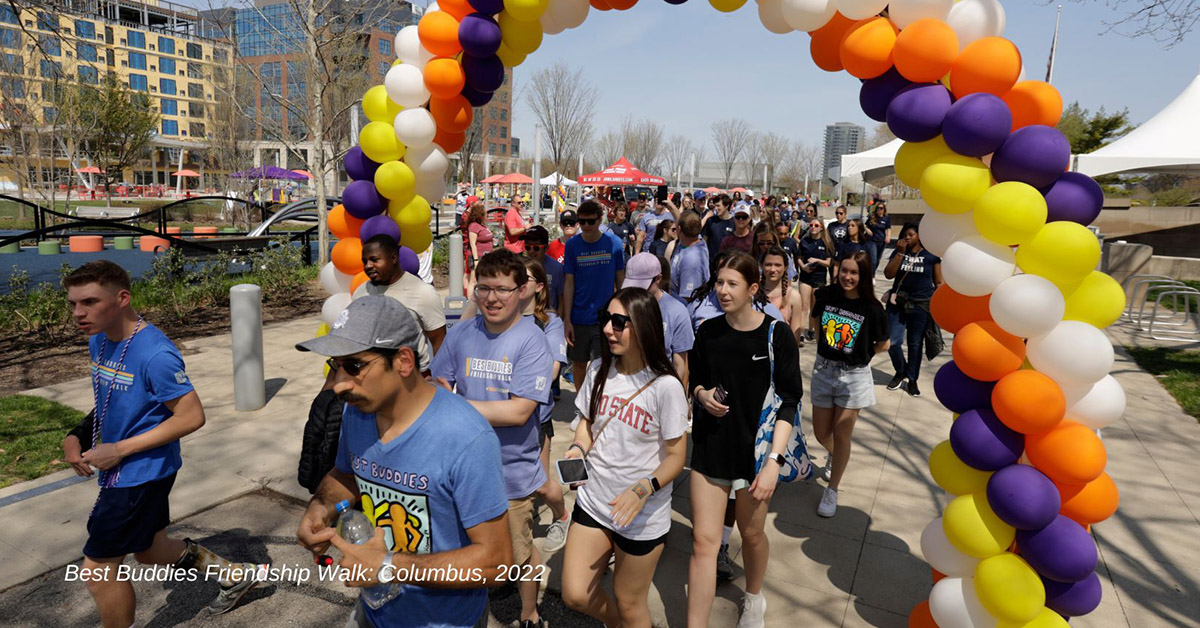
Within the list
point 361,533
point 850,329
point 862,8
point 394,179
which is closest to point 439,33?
point 394,179

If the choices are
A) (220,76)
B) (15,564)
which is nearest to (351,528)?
(15,564)

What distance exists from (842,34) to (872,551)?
3.16 metres

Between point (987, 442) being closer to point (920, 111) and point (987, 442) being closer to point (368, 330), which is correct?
point (920, 111)

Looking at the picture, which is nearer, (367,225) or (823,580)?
(823,580)

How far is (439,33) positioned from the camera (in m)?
5.01

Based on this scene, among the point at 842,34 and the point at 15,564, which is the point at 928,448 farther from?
the point at 15,564

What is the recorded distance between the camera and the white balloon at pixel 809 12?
11.7 feet

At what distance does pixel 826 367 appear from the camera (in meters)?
4.80

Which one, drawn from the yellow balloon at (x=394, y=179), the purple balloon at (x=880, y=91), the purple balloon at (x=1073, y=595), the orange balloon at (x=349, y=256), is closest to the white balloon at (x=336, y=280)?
the orange balloon at (x=349, y=256)

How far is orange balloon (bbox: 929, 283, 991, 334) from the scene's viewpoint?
3113 millimetres

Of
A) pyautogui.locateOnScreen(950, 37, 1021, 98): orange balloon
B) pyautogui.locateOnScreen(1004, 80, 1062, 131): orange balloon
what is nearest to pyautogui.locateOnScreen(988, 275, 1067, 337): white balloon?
pyautogui.locateOnScreen(1004, 80, 1062, 131): orange balloon

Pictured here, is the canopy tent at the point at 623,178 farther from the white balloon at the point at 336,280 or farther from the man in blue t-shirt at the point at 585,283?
the white balloon at the point at 336,280

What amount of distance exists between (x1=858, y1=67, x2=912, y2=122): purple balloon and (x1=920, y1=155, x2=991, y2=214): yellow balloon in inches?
19.8

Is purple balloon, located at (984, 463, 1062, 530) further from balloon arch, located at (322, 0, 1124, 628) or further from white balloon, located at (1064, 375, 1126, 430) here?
white balloon, located at (1064, 375, 1126, 430)
